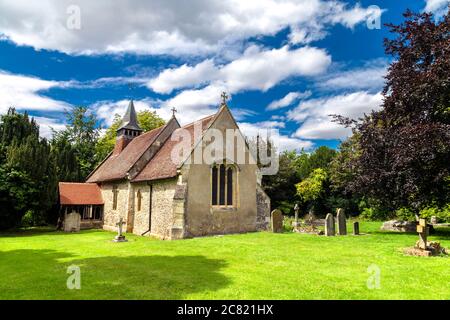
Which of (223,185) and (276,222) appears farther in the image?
(276,222)

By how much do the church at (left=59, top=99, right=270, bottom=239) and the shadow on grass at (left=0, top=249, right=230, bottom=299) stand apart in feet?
21.0

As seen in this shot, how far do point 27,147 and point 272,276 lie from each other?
20677 mm

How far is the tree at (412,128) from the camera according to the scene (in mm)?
14883

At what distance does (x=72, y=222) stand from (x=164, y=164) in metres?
9.36

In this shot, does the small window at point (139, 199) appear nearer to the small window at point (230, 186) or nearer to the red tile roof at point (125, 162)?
the red tile roof at point (125, 162)

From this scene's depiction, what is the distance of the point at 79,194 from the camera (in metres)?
26.1

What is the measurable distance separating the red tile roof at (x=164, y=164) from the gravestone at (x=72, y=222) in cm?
606

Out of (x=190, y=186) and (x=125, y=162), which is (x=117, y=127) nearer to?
(x=125, y=162)

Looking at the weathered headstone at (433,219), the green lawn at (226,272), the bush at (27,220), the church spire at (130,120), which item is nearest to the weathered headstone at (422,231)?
the green lawn at (226,272)

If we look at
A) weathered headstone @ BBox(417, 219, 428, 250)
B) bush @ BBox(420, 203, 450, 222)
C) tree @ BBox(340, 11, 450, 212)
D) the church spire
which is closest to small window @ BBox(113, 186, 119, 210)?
the church spire

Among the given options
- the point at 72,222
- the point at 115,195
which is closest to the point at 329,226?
the point at 115,195

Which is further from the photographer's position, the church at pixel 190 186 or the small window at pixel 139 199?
the small window at pixel 139 199

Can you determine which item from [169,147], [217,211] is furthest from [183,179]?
[169,147]
